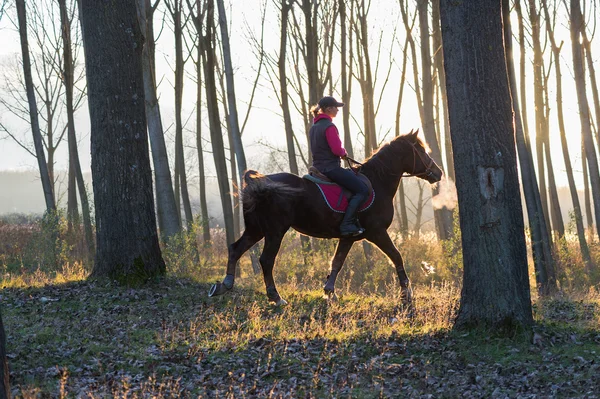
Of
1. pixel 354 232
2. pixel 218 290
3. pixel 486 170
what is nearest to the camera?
pixel 486 170

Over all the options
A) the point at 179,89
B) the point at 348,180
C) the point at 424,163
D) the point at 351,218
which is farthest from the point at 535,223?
the point at 179,89

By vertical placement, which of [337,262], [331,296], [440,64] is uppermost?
[440,64]

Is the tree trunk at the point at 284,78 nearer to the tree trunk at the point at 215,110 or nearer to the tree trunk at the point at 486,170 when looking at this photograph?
the tree trunk at the point at 215,110

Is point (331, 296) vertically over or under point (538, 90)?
under

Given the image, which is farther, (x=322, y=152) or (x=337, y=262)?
(x=337, y=262)

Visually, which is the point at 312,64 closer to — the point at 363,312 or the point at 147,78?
the point at 147,78

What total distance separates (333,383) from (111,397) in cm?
211

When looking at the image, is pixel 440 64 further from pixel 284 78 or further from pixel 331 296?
pixel 331 296

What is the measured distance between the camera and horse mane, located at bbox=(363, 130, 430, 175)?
432 inches

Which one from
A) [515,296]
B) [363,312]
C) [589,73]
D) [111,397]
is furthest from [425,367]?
[589,73]

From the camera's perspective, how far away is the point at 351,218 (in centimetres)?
1045

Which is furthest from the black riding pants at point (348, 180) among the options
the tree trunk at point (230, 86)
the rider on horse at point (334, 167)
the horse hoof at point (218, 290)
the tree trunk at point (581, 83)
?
the tree trunk at point (581, 83)

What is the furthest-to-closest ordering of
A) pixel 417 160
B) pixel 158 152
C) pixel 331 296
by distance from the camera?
pixel 158 152, pixel 417 160, pixel 331 296

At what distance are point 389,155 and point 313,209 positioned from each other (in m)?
1.66
